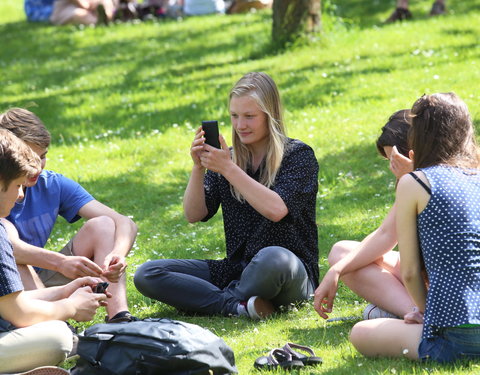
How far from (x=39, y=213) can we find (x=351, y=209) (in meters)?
3.00

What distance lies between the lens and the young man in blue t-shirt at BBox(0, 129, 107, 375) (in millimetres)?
3900

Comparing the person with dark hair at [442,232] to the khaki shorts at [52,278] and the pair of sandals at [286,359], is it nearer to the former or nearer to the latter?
the pair of sandals at [286,359]

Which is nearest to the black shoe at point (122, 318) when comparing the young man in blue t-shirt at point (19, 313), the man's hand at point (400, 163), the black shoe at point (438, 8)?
the young man in blue t-shirt at point (19, 313)

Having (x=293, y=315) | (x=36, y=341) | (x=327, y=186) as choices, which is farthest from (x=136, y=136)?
(x=36, y=341)

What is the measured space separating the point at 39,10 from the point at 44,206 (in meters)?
13.7

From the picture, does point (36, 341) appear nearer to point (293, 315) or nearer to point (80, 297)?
point (80, 297)

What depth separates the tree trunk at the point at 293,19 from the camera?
11.8 m

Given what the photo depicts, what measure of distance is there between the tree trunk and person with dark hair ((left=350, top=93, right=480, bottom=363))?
8195 millimetres

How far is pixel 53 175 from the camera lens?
5312mm

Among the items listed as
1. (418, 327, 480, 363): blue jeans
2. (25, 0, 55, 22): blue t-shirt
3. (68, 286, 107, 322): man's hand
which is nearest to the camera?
(418, 327, 480, 363): blue jeans

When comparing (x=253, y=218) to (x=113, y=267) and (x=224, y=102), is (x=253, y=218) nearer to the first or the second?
(x=113, y=267)

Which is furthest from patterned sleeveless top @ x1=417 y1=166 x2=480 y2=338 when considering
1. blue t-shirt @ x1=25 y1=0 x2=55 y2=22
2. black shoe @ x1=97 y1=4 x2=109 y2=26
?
blue t-shirt @ x1=25 y1=0 x2=55 y2=22

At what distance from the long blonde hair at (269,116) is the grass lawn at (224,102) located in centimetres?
87

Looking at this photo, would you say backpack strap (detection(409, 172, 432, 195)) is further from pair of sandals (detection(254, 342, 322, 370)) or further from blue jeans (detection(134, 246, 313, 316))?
blue jeans (detection(134, 246, 313, 316))
